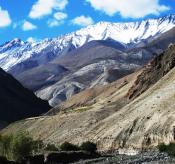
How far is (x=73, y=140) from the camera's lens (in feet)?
410

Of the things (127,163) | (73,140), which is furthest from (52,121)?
(127,163)

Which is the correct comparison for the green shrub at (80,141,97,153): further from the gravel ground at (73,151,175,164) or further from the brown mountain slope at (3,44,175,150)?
the gravel ground at (73,151,175,164)

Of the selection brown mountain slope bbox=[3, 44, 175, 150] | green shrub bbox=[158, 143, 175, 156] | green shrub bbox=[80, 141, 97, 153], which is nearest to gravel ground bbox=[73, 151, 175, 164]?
green shrub bbox=[158, 143, 175, 156]

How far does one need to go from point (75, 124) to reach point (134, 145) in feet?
114

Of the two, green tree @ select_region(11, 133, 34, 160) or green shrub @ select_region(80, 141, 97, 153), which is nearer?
green tree @ select_region(11, 133, 34, 160)

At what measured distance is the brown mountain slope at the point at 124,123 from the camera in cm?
10275

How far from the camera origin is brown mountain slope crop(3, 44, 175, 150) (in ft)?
337

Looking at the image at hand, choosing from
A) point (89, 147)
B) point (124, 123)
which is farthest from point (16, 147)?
point (124, 123)

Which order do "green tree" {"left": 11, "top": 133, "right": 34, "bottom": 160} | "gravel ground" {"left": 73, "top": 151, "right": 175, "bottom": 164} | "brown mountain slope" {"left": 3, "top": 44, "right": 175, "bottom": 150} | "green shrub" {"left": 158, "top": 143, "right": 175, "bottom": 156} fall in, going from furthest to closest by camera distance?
"brown mountain slope" {"left": 3, "top": 44, "right": 175, "bottom": 150}
"green tree" {"left": 11, "top": 133, "right": 34, "bottom": 160}
"green shrub" {"left": 158, "top": 143, "right": 175, "bottom": 156}
"gravel ground" {"left": 73, "top": 151, "right": 175, "bottom": 164}

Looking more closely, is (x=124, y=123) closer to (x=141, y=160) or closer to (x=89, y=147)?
(x=89, y=147)

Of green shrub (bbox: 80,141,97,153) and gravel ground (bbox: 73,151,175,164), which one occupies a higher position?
green shrub (bbox: 80,141,97,153)

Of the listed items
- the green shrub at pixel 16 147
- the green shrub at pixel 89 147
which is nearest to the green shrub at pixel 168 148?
the green shrub at pixel 89 147

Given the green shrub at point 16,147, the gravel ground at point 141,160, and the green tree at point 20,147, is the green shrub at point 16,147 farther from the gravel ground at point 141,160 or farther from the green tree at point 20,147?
the gravel ground at point 141,160

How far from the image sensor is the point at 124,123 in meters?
114
